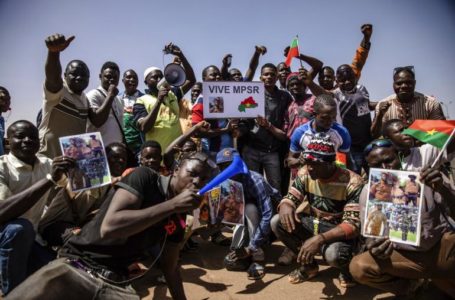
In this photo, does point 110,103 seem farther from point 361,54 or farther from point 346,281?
point 361,54

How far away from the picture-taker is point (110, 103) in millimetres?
4461

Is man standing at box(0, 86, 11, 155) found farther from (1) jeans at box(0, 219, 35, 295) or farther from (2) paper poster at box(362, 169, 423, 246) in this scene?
(2) paper poster at box(362, 169, 423, 246)

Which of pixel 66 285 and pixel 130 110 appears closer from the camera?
pixel 66 285

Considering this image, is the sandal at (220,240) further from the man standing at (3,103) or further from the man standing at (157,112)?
the man standing at (3,103)

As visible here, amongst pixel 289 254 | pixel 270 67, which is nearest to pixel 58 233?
pixel 289 254

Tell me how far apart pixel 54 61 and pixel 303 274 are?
3450 mm

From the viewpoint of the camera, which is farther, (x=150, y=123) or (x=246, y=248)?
(x=150, y=123)

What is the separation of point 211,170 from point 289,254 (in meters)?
2.45

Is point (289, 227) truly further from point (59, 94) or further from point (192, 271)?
point (59, 94)

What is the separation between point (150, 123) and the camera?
5.08m

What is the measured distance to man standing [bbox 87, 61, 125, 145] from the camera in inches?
178

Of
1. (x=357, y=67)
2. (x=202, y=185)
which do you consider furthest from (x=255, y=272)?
(x=357, y=67)

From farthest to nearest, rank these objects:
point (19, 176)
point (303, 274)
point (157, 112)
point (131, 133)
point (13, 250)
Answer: point (131, 133) → point (157, 112) → point (303, 274) → point (19, 176) → point (13, 250)

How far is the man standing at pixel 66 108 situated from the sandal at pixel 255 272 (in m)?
2.57
